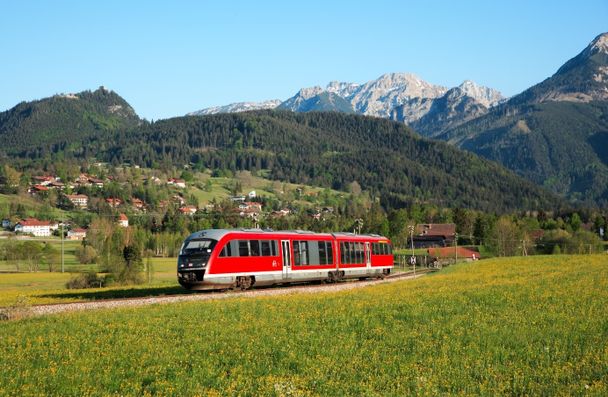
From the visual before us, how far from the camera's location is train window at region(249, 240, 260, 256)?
39.9 metres

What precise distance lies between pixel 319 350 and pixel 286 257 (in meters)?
27.1

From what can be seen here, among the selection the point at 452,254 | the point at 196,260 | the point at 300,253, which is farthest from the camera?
the point at 452,254

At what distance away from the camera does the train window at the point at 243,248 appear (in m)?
39.1

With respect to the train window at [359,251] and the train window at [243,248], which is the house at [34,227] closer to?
the train window at [359,251]

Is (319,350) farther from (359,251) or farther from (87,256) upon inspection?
(87,256)

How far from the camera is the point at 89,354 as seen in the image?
1608 centimetres

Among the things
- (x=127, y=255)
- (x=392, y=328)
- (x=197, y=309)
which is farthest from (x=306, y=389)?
(x=127, y=255)

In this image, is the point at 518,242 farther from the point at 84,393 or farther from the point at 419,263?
the point at 84,393

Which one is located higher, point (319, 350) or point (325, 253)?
point (325, 253)

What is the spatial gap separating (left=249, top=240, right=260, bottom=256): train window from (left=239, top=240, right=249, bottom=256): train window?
0.30 meters

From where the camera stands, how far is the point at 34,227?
19000 cm

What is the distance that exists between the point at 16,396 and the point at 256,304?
14605 millimetres

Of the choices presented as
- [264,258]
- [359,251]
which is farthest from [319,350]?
[359,251]

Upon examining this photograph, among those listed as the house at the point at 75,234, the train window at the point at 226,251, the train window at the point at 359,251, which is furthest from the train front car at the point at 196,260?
the house at the point at 75,234
